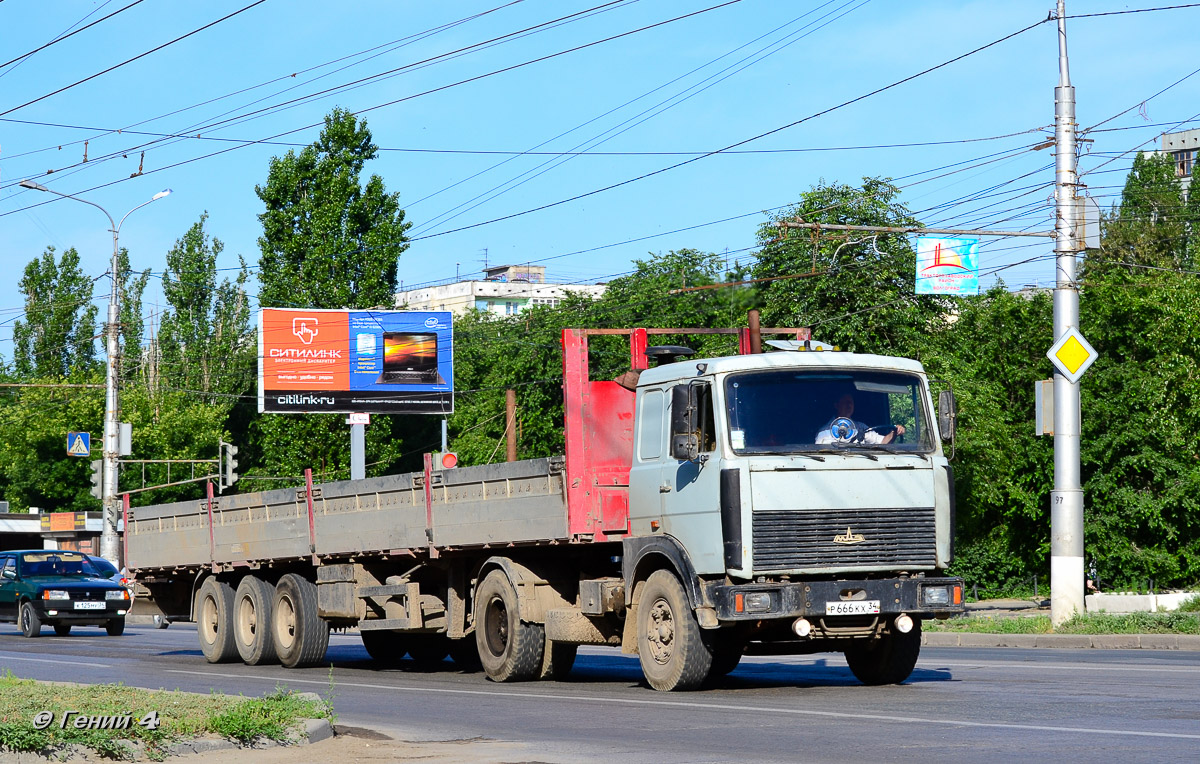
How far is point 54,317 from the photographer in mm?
79062

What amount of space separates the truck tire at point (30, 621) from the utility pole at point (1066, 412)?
18.9 metres

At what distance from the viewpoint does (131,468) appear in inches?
2936

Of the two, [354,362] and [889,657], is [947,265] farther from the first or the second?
[354,362]

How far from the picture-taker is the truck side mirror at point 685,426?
12703 mm

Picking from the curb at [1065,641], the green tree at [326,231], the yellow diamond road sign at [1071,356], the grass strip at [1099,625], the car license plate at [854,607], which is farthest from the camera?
the green tree at [326,231]

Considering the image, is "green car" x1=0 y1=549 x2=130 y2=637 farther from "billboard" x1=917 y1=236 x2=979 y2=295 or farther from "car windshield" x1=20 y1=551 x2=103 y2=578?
"billboard" x1=917 y1=236 x2=979 y2=295

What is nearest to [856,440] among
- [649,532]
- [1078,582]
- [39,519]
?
[649,532]

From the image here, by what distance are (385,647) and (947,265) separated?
1165 centimetres

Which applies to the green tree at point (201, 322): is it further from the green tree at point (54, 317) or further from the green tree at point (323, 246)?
the green tree at point (323, 246)

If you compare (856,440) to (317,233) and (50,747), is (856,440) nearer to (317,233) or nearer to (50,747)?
(50,747)

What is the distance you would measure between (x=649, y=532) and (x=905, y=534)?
87.3 inches

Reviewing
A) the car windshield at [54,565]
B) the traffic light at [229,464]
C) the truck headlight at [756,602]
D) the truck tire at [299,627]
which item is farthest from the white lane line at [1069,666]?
the traffic light at [229,464]

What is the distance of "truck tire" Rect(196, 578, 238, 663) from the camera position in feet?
64.9

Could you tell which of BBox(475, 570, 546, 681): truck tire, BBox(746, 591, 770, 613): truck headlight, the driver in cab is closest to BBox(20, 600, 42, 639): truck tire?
BBox(475, 570, 546, 681): truck tire
